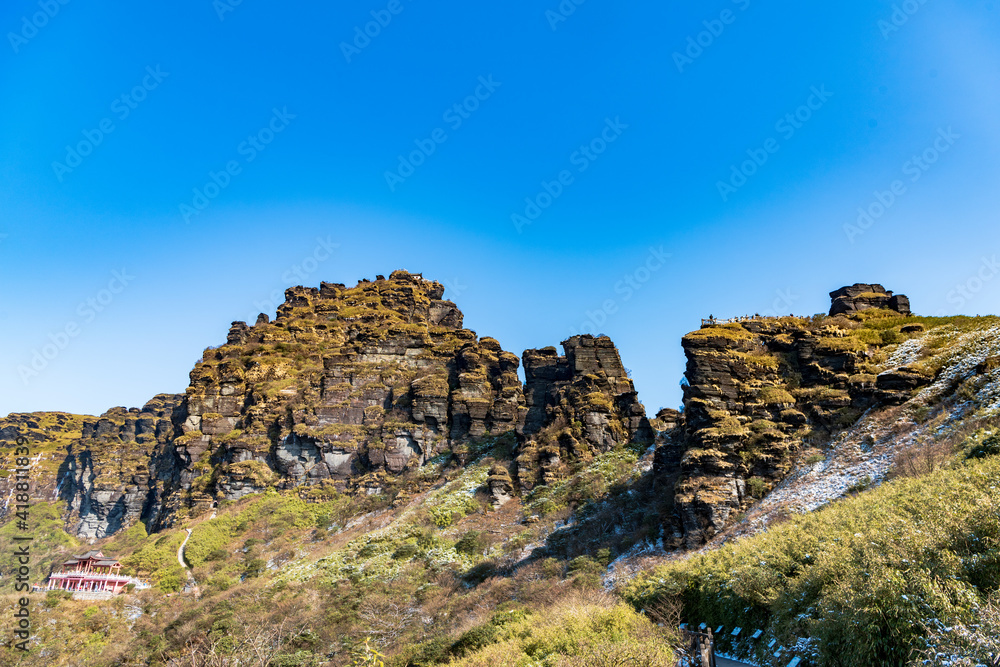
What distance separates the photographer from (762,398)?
38125 millimetres

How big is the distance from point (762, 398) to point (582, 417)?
75.8 feet

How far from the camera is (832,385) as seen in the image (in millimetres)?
36312

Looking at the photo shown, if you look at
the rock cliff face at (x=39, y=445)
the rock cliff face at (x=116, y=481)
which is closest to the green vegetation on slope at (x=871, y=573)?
the rock cliff face at (x=116, y=481)

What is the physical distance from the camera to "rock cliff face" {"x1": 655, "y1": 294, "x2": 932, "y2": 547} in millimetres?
32750

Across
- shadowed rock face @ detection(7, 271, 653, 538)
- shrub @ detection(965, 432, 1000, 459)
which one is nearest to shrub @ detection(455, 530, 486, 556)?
shadowed rock face @ detection(7, 271, 653, 538)

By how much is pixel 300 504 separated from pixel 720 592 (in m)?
57.2

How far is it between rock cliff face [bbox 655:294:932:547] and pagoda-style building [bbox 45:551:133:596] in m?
53.1

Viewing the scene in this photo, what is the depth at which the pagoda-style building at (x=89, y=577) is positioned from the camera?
53156mm

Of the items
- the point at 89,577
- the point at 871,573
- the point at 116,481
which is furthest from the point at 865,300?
the point at 116,481

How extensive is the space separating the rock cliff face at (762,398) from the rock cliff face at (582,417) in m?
11.7

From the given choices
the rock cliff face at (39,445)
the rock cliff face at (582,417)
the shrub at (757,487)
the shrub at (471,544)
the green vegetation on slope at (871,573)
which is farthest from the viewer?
the rock cliff face at (39,445)

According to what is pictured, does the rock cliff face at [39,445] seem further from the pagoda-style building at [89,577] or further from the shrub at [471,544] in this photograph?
the shrub at [471,544]

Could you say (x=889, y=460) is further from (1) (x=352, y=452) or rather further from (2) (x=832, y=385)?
(1) (x=352, y=452)

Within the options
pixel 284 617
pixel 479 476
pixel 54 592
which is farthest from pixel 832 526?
pixel 54 592
